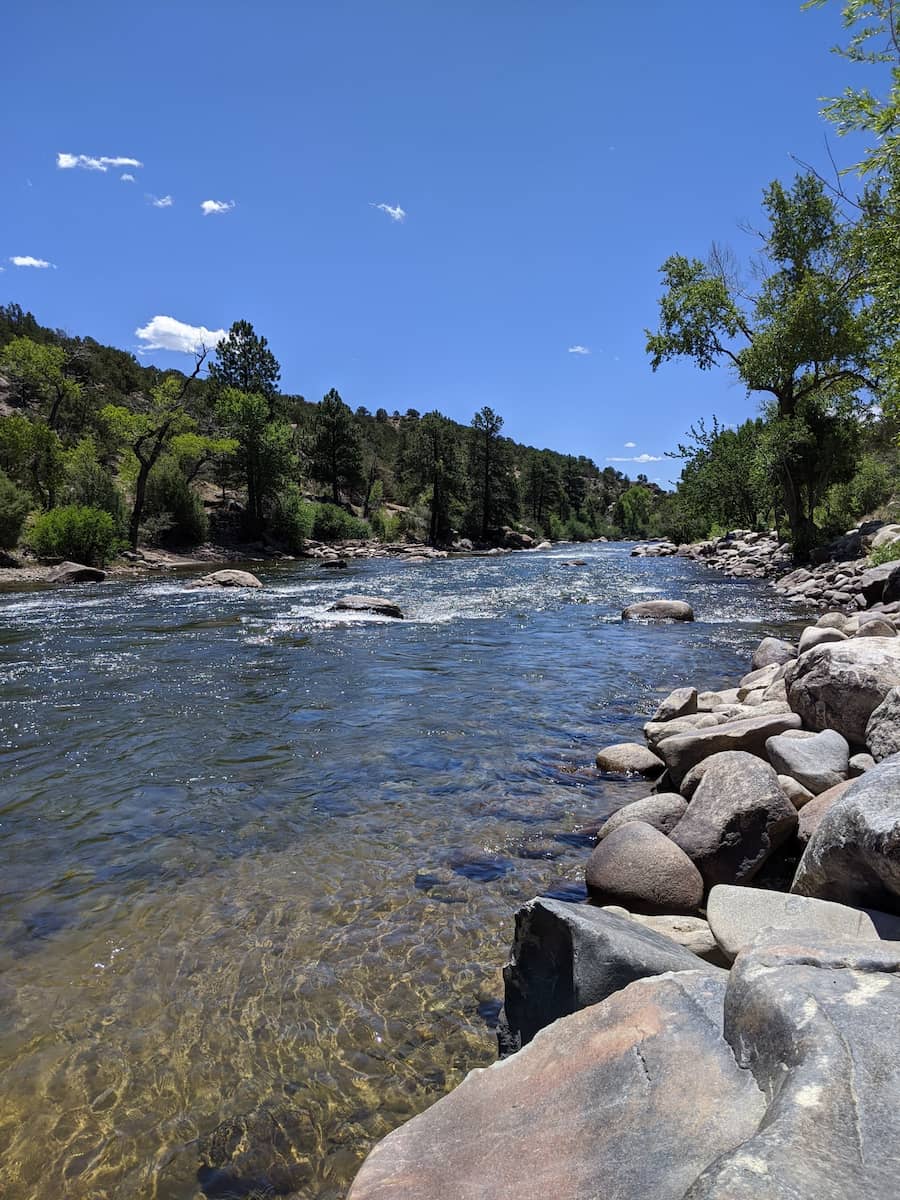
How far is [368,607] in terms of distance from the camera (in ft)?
59.0

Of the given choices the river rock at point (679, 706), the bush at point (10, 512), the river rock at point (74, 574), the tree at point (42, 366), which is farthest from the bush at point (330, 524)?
the river rock at point (679, 706)

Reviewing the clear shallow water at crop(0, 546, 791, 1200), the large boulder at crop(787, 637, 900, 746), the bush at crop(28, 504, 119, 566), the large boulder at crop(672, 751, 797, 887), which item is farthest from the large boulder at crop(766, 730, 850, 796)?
the bush at crop(28, 504, 119, 566)

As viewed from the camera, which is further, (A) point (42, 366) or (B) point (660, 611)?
(A) point (42, 366)

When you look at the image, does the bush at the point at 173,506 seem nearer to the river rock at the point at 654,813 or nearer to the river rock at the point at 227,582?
the river rock at the point at 227,582

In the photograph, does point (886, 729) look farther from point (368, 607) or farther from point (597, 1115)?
point (368, 607)

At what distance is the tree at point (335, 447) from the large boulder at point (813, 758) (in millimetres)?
66709

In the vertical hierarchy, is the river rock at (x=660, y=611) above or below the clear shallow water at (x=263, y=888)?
above

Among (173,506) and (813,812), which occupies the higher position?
(173,506)

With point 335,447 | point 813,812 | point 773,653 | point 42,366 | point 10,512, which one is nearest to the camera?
point 813,812

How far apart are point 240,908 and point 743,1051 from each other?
326 cm

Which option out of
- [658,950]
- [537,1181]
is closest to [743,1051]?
[537,1181]

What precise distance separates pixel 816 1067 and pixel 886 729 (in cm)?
349

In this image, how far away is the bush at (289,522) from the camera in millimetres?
49812

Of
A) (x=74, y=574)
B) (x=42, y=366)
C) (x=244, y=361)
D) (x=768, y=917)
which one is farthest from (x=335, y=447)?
(x=768, y=917)
